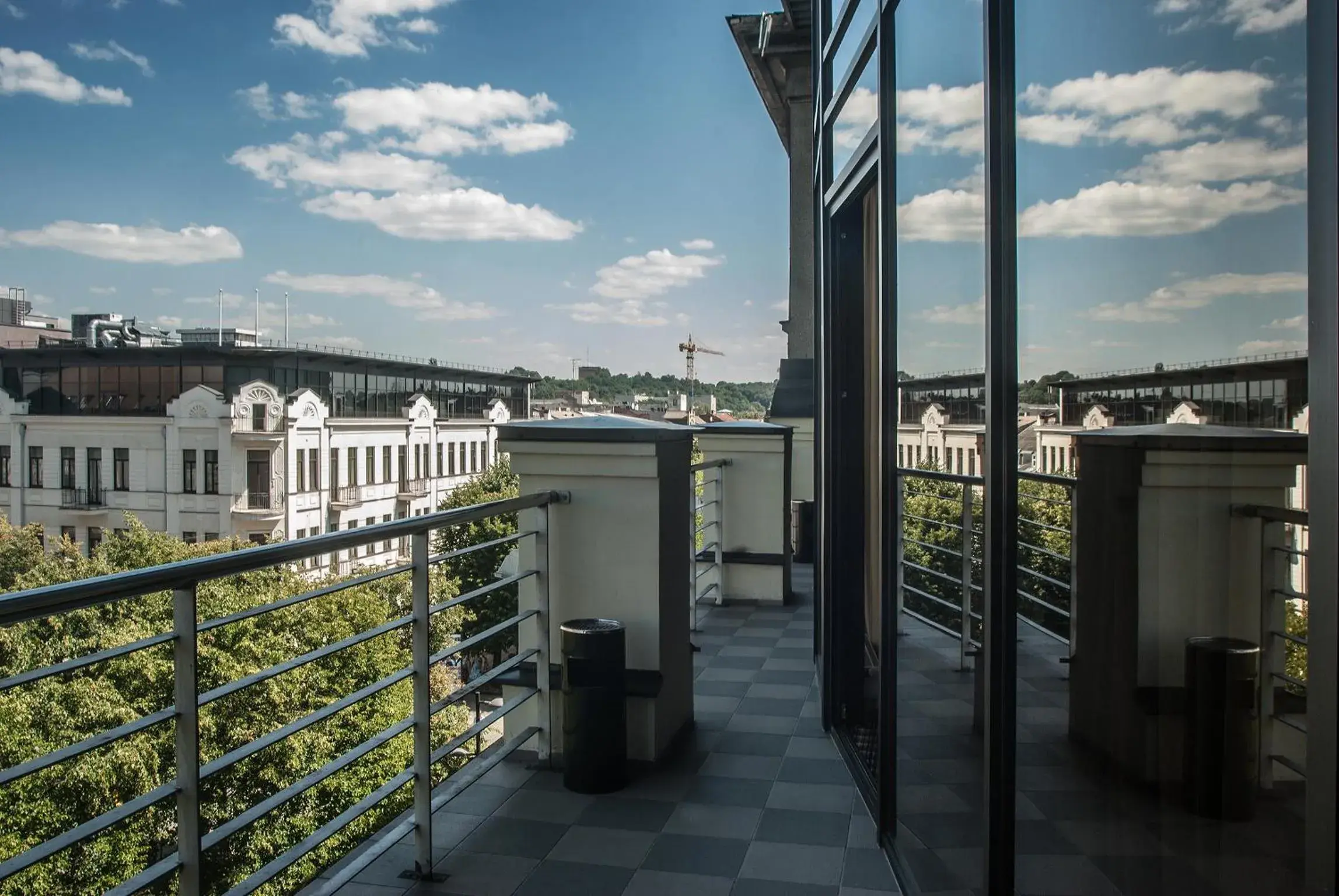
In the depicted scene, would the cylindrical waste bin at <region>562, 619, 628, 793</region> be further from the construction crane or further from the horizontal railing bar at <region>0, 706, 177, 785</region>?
the construction crane

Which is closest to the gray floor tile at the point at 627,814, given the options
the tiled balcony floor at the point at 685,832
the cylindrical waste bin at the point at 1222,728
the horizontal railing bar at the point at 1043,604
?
the tiled balcony floor at the point at 685,832

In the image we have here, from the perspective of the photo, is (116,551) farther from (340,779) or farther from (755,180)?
(755,180)

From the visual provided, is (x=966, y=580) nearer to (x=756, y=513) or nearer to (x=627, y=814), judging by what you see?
(x=627, y=814)

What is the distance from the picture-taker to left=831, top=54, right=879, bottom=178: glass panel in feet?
8.82

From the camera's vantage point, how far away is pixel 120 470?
146ft

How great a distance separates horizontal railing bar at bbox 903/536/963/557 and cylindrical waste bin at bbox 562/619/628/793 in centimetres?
102

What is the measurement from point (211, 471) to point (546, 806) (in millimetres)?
44643

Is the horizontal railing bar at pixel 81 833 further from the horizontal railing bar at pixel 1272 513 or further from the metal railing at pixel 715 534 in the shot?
the metal railing at pixel 715 534

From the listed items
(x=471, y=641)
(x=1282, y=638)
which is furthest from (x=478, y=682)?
(x=1282, y=638)

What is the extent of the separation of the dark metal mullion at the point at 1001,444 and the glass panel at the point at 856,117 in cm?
101

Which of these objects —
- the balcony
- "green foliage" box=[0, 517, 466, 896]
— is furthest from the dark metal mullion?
the balcony

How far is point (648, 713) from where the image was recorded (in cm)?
316

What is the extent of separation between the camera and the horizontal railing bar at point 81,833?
1.29 meters

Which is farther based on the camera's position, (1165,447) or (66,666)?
(66,666)
